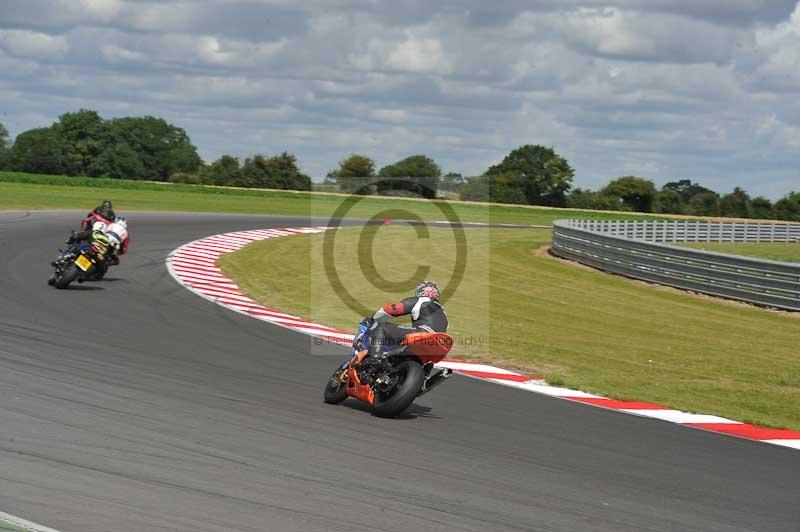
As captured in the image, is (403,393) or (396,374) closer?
(403,393)

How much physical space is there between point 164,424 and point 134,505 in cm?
226

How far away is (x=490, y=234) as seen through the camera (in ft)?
143

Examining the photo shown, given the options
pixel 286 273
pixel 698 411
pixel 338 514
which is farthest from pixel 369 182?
pixel 338 514

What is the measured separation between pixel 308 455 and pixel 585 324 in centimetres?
1160

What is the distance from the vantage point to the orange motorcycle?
939cm

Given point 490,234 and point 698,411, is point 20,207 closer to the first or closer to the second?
point 490,234

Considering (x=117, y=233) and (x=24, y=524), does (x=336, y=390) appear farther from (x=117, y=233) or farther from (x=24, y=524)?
(x=117, y=233)

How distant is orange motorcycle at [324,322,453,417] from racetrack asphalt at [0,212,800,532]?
23 centimetres

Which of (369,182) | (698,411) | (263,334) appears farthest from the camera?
(369,182)

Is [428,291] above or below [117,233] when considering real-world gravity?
above

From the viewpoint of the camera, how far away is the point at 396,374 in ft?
31.7

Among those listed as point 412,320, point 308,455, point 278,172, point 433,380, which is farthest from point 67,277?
point 278,172

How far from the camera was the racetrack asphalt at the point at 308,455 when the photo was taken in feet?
21.0

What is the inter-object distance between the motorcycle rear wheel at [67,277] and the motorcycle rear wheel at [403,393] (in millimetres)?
9878
